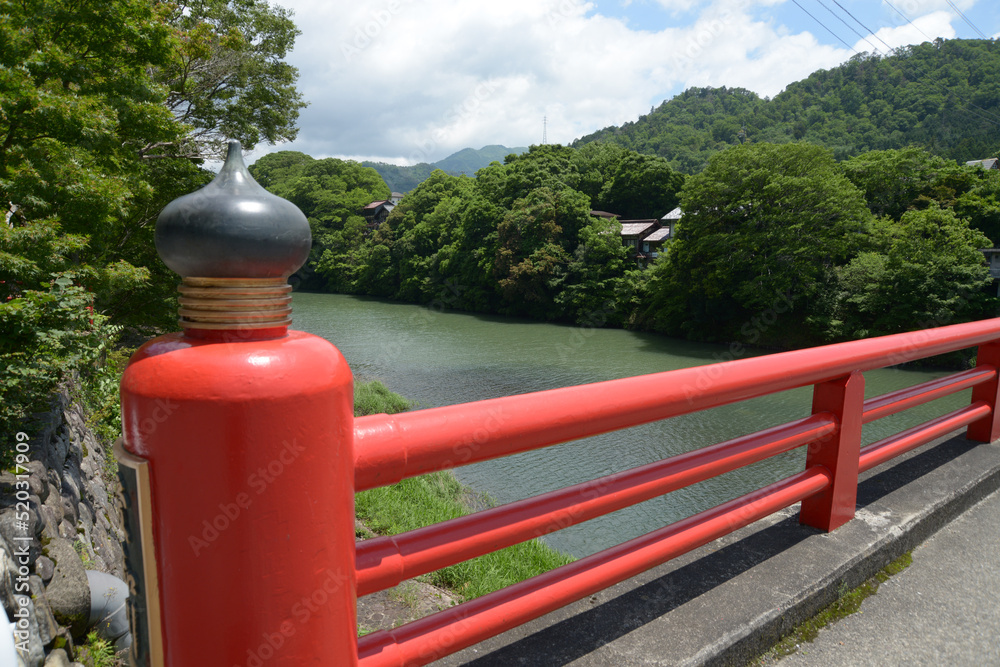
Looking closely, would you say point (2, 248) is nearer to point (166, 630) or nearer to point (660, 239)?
point (166, 630)

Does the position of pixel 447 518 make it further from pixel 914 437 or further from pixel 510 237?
pixel 510 237

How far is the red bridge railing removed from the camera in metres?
0.86

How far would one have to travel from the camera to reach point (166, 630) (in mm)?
650

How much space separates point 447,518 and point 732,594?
5.54 metres

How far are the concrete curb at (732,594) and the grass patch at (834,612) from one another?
0.02 metres

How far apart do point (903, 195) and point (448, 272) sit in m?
Answer: 22.0

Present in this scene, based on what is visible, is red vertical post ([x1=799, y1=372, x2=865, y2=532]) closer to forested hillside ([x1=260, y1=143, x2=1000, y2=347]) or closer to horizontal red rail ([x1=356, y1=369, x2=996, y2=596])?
horizontal red rail ([x1=356, y1=369, x2=996, y2=596])

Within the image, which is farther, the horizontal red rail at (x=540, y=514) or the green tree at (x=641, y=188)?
the green tree at (x=641, y=188)

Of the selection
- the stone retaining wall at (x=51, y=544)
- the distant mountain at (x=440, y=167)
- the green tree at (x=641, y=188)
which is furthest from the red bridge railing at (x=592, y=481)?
the distant mountain at (x=440, y=167)

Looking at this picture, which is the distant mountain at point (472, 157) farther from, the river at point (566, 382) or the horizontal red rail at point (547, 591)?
the horizontal red rail at point (547, 591)

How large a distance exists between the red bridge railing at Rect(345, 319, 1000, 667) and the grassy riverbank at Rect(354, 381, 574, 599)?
7.95 ft

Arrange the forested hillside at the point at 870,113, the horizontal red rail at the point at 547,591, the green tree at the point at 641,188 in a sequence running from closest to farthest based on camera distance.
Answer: the horizontal red rail at the point at 547,591, the green tree at the point at 641,188, the forested hillside at the point at 870,113

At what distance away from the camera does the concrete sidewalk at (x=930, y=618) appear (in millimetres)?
1401

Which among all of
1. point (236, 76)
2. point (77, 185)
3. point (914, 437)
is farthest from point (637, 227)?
point (914, 437)
